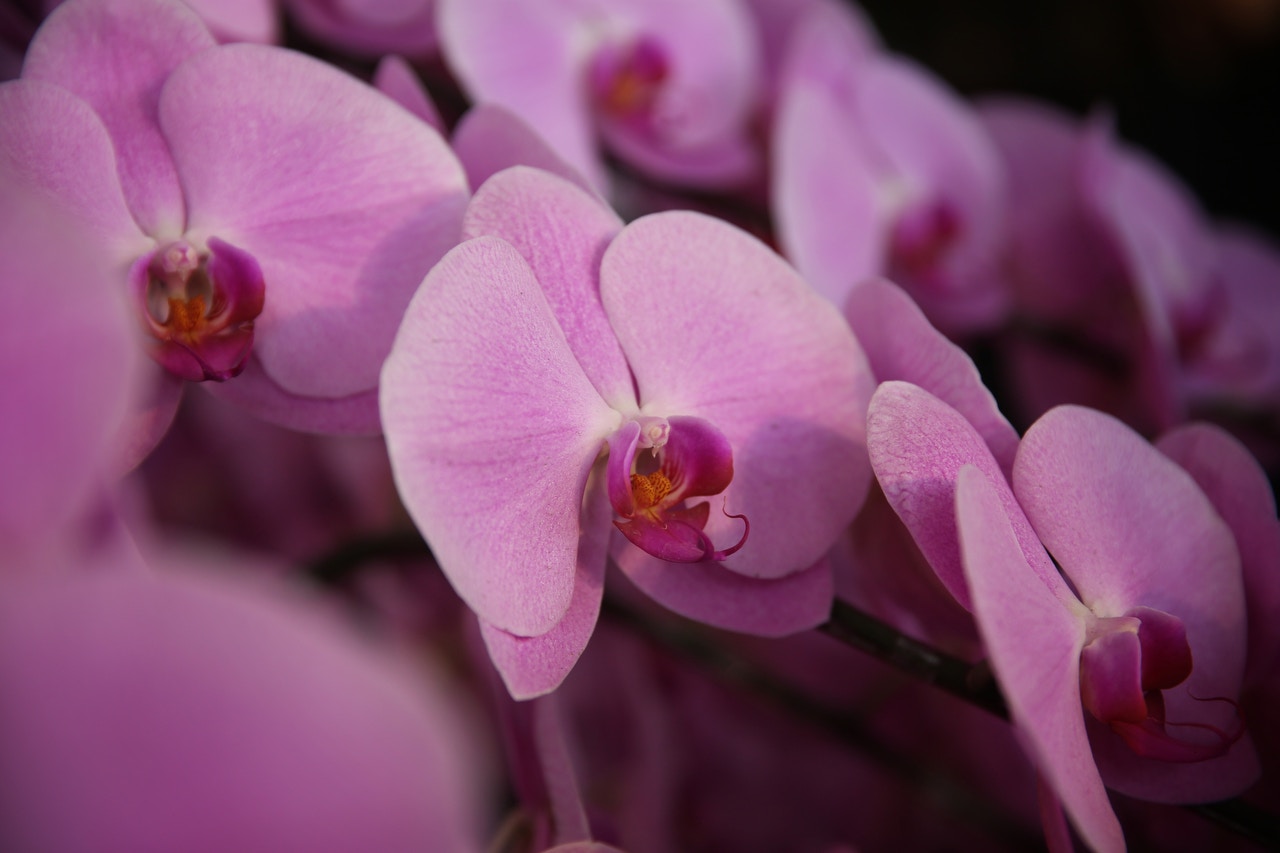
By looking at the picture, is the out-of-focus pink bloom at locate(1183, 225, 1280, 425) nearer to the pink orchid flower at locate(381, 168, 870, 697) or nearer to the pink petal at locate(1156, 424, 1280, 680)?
the pink petal at locate(1156, 424, 1280, 680)

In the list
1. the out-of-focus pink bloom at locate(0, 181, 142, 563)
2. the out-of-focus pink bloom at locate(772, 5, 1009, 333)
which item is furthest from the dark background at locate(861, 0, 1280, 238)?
the out-of-focus pink bloom at locate(0, 181, 142, 563)

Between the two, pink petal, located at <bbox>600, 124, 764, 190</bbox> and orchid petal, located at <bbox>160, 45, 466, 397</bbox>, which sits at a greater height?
orchid petal, located at <bbox>160, 45, 466, 397</bbox>

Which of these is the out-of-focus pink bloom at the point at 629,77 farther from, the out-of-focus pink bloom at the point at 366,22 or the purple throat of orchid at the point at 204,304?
the purple throat of orchid at the point at 204,304

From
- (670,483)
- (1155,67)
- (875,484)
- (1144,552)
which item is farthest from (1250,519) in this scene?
(1155,67)

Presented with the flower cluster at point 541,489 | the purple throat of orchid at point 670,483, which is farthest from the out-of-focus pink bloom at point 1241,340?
the purple throat of orchid at point 670,483

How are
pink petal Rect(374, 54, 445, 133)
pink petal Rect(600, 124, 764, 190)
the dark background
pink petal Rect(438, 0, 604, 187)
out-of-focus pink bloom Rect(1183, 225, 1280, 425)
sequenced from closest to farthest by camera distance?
1. pink petal Rect(374, 54, 445, 133)
2. pink petal Rect(438, 0, 604, 187)
3. pink petal Rect(600, 124, 764, 190)
4. out-of-focus pink bloom Rect(1183, 225, 1280, 425)
5. the dark background

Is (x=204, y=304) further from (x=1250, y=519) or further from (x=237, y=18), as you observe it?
(x=1250, y=519)

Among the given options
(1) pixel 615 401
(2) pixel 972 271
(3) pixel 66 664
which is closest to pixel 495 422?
(1) pixel 615 401
